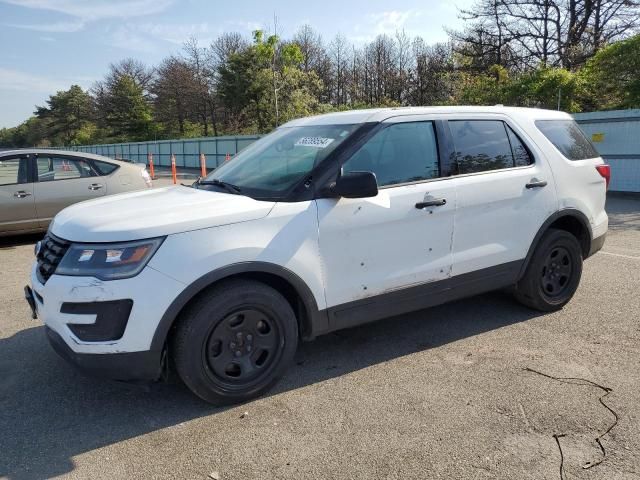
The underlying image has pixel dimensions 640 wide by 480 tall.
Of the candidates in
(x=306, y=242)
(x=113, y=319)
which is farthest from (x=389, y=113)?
(x=113, y=319)

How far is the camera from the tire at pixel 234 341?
9.91ft

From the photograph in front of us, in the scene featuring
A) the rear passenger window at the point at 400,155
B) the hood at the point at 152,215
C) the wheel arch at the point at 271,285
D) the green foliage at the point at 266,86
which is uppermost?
the green foliage at the point at 266,86

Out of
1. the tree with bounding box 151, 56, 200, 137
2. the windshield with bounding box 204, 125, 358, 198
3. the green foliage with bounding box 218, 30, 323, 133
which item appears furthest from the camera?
the tree with bounding box 151, 56, 200, 137

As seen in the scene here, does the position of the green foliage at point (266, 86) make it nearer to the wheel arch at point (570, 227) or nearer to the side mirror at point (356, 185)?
the wheel arch at point (570, 227)

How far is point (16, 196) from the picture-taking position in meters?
8.04

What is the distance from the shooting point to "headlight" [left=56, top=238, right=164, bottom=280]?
2.85 m

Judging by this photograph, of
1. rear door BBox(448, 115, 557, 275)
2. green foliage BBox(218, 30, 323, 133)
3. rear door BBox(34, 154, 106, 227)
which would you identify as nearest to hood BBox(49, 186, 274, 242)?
rear door BBox(448, 115, 557, 275)

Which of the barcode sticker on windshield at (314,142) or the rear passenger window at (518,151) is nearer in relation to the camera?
the barcode sticker on windshield at (314,142)

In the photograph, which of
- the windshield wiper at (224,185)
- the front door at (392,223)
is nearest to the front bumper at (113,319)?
the windshield wiper at (224,185)

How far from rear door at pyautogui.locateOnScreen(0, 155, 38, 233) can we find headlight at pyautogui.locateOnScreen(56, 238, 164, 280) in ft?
19.9

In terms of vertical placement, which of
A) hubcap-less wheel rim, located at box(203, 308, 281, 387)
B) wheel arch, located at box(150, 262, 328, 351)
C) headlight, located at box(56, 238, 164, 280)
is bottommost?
hubcap-less wheel rim, located at box(203, 308, 281, 387)

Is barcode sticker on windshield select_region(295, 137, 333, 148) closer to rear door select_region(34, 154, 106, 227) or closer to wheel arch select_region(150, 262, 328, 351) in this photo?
wheel arch select_region(150, 262, 328, 351)

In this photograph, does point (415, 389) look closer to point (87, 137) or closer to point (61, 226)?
point (61, 226)

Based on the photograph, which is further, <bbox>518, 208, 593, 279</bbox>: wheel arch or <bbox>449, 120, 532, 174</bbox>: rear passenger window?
<bbox>518, 208, 593, 279</bbox>: wheel arch
